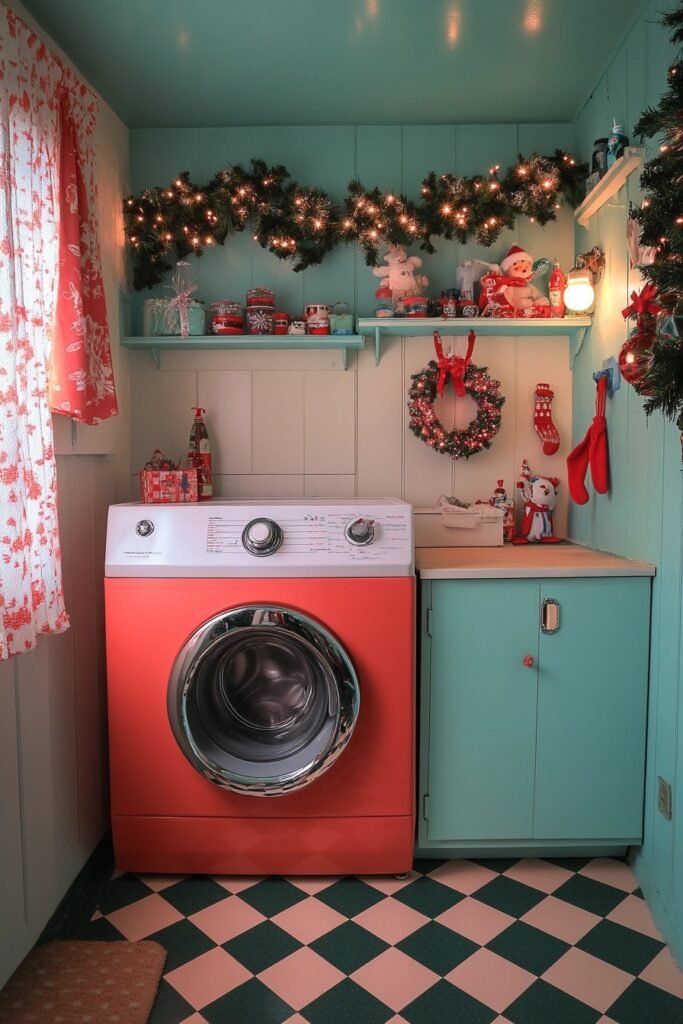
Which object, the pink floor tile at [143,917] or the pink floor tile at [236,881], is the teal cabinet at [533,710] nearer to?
A: the pink floor tile at [236,881]

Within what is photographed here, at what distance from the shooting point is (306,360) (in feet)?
9.43

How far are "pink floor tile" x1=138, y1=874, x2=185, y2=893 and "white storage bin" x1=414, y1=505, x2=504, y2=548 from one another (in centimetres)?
136

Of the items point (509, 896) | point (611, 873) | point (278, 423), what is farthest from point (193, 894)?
point (278, 423)

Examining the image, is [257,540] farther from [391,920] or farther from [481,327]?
[481,327]

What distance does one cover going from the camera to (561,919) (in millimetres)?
2004

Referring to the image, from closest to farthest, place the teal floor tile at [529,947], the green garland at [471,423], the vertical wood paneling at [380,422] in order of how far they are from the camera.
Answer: the teal floor tile at [529,947] → the green garland at [471,423] → the vertical wood paneling at [380,422]

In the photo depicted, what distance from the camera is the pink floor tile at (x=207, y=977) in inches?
68.3

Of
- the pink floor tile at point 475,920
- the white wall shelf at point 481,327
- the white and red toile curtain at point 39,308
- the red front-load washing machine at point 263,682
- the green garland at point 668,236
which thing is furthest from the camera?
the white wall shelf at point 481,327

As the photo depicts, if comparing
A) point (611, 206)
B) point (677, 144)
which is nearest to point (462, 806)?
point (677, 144)

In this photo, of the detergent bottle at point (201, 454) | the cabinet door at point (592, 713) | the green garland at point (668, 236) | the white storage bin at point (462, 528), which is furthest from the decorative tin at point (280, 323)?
the green garland at point (668, 236)

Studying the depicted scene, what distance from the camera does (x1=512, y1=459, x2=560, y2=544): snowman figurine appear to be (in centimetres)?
278

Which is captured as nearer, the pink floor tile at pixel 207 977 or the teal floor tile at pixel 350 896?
the pink floor tile at pixel 207 977

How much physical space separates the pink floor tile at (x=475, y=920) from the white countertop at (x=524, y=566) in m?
0.92

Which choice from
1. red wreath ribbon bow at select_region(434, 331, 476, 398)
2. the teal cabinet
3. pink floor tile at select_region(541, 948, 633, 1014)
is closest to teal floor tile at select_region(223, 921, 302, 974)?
the teal cabinet
